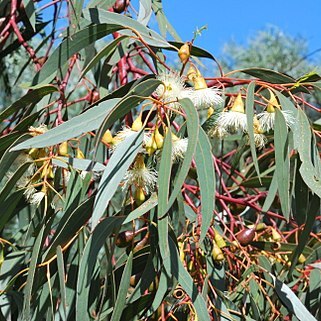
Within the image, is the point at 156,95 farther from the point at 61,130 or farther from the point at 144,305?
the point at 144,305

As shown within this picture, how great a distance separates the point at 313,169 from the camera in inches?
38.0

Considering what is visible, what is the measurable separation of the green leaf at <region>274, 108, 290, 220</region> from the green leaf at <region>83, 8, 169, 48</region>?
205mm

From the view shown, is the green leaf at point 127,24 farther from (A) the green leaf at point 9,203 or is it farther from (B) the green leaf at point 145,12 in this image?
(A) the green leaf at point 9,203

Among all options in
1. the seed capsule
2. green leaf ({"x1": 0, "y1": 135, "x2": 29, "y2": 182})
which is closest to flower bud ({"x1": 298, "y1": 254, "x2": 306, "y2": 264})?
the seed capsule

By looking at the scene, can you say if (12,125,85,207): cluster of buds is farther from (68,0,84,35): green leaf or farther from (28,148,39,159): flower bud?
(68,0,84,35): green leaf

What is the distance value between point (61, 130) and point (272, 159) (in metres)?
0.85

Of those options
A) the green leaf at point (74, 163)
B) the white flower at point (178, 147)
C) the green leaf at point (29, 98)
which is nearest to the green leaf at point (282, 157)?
the white flower at point (178, 147)

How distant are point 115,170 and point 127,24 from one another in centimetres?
30

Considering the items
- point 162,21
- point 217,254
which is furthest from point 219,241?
point 162,21

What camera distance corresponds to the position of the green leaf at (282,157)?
97cm

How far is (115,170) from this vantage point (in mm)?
828

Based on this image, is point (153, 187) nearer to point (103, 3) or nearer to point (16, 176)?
point (16, 176)

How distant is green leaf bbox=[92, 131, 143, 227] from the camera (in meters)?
0.79

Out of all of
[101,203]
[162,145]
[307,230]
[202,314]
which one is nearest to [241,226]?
[307,230]
